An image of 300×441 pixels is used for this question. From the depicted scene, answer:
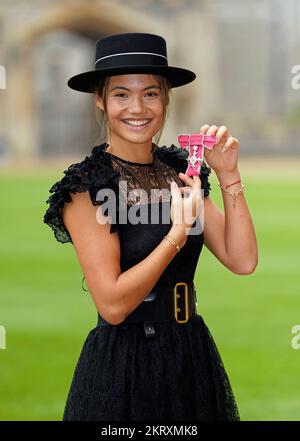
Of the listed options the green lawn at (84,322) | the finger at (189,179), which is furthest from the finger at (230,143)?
the green lawn at (84,322)

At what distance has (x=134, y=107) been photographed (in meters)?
2.78

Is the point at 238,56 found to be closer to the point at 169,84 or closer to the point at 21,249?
the point at 21,249

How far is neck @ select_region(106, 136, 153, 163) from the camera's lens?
284 centimetres

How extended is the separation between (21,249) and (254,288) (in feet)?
14.4

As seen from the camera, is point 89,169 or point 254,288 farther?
point 254,288

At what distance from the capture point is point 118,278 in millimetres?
2633

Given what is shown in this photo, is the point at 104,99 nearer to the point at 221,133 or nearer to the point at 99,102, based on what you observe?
the point at 99,102

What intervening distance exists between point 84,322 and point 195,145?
18.3ft

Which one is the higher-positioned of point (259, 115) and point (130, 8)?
point (130, 8)

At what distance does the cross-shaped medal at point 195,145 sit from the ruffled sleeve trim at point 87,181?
0.23 m

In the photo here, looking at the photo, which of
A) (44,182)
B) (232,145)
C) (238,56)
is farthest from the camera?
(238,56)

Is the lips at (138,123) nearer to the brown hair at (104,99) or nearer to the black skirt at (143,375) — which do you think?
the brown hair at (104,99)

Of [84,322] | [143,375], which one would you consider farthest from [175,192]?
[84,322]
